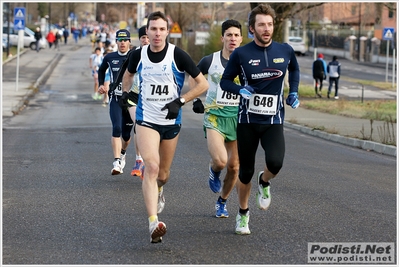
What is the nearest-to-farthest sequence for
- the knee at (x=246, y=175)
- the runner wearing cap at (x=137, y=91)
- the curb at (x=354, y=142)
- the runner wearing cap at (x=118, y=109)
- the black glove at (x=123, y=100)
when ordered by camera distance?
the knee at (x=246, y=175) < the black glove at (x=123, y=100) < the runner wearing cap at (x=137, y=91) < the runner wearing cap at (x=118, y=109) < the curb at (x=354, y=142)

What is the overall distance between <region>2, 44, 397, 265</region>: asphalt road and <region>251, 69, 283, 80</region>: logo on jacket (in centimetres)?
142

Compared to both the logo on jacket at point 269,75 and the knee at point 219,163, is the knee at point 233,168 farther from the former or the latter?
the logo on jacket at point 269,75

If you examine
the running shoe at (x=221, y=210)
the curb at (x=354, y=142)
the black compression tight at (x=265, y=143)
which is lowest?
the curb at (x=354, y=142)

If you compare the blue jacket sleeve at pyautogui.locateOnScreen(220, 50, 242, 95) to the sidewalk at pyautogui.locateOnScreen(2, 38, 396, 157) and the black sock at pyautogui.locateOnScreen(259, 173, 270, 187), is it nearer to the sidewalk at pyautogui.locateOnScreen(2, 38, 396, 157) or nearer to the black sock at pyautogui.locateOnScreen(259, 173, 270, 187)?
the black sock at pyautogui.locateOnScreen(259, 173, 270, 187)

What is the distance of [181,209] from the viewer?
9.51 m

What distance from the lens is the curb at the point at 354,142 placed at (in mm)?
17312

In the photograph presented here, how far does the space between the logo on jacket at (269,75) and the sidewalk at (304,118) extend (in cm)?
968

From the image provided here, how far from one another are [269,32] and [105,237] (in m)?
2.34

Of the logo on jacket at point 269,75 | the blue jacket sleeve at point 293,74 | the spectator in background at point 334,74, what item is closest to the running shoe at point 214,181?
the blue jacket sleeve at point 293,74

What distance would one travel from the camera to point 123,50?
1264 cm

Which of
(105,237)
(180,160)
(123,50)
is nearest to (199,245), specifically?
(105,237)

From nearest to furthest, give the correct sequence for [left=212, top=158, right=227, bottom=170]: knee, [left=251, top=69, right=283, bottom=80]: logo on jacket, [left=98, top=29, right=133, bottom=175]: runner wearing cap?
[left=251, top=69, right=283, bottom=80]: logo on jacket, [left=212, top=158, right=227, bottom=170]: knee, [left=98, top=29, right=133, bottom=175]: runner wearing cap

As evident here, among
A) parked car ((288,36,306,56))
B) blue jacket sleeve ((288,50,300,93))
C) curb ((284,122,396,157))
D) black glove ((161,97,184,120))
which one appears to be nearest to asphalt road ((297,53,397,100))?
parked car ((288,36,306,56))

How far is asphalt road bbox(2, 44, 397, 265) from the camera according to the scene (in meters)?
7.22
